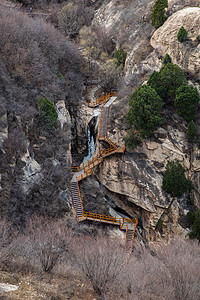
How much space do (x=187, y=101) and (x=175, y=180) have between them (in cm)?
808

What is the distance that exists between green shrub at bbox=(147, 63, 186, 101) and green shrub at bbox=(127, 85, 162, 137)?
139cm

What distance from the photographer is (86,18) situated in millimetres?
50625

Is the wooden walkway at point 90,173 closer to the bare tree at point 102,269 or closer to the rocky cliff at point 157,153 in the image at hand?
the rocky cliff at point 157,153

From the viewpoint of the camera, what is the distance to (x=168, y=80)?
29.6 metres

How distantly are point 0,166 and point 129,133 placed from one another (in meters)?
13.6

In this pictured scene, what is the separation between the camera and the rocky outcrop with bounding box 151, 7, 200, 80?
1215 inches

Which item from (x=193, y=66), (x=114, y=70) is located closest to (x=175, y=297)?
(x=193, y=66)

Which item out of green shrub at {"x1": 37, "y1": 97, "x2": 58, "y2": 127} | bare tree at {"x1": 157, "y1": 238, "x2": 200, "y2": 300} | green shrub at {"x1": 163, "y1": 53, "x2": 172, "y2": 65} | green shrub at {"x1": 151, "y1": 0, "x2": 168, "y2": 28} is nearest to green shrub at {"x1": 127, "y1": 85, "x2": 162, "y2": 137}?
green shrub at {"x1": 163, "y1": 53, "x2": 172, "y2": 65}

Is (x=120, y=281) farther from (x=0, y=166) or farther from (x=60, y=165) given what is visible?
(x=60, y=165)

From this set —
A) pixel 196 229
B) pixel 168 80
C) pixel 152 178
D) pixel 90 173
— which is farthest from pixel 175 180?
pixel 168 80

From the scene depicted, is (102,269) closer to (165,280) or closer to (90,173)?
(165,280)

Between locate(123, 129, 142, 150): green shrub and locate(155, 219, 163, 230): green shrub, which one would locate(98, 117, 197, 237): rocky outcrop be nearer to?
locate(155, 219, 163, 230): green shrub

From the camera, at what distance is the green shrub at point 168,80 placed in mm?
29562

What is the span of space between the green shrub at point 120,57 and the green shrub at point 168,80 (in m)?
11.4
